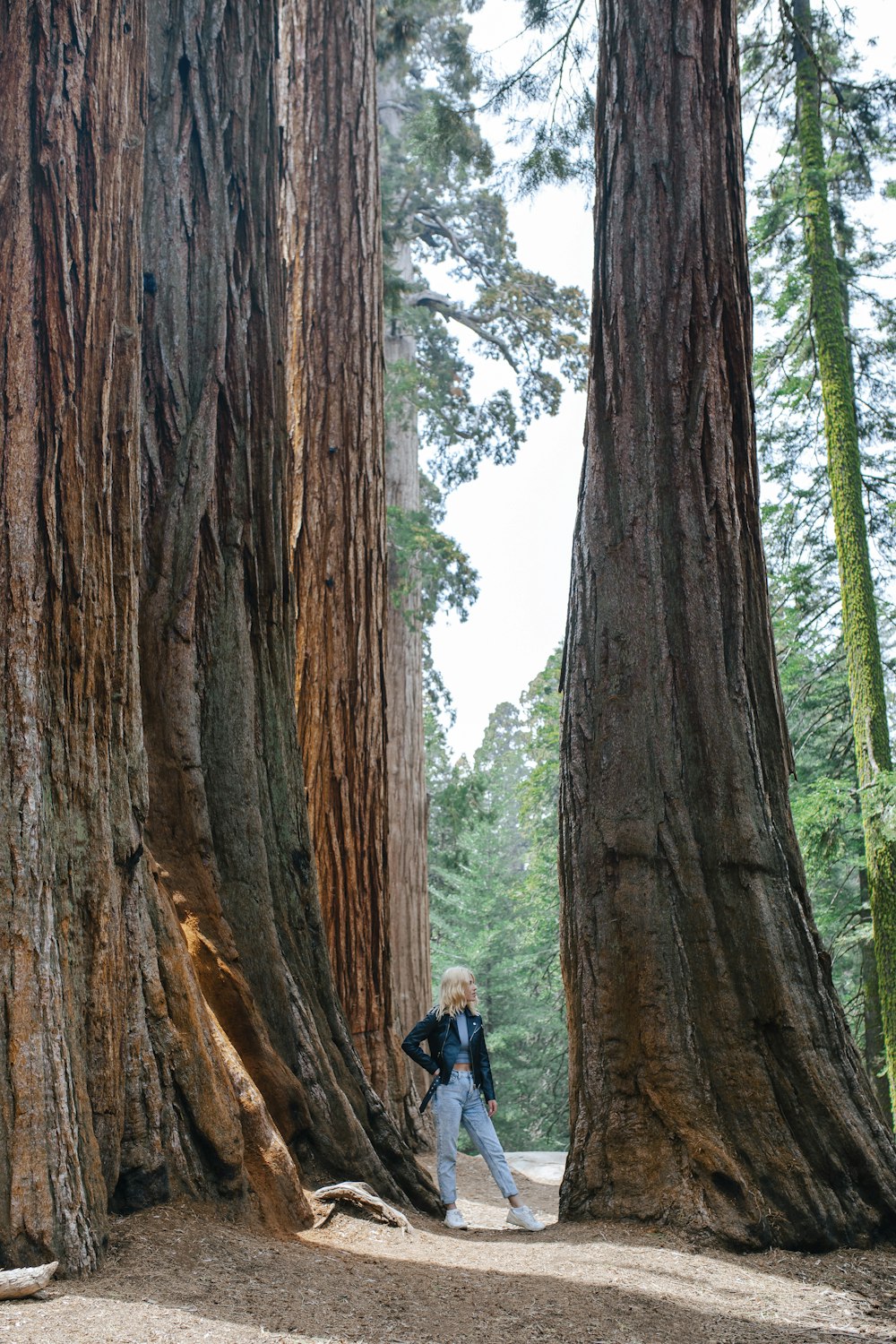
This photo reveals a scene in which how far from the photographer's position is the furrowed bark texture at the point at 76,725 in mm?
3314

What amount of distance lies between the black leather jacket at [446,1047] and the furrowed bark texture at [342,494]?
1181 millimetres

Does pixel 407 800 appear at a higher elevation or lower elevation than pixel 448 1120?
higher

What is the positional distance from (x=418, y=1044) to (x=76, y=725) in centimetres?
321

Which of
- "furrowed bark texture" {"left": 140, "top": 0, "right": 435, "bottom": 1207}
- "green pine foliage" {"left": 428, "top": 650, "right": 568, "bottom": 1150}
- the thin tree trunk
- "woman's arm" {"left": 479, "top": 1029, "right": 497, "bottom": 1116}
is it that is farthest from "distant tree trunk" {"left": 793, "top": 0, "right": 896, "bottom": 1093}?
"green pine foliage" {"left": 428, "top": 650, "right": 568, "bottom": 1150}

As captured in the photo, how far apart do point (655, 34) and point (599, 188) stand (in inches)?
34.3

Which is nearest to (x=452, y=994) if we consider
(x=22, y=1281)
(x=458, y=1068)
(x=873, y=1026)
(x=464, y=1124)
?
(x=458, y=1068)

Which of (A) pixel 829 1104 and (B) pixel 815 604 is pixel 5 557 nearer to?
(A) pixel 829 1104

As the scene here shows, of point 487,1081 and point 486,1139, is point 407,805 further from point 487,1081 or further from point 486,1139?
point 486,1139

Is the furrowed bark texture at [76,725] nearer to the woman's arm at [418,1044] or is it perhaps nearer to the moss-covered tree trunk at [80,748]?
the moss-covered tree trunk at [80,748]

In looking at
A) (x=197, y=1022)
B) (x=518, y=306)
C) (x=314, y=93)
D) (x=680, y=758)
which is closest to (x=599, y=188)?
(x=680, y=758)

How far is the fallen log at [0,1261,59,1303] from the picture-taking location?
2938 mm

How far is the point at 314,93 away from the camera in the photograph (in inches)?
353

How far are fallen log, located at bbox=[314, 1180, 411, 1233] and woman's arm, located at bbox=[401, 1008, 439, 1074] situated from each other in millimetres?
1433

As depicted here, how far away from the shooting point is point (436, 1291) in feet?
12.2
